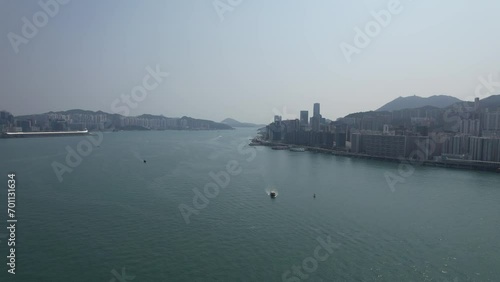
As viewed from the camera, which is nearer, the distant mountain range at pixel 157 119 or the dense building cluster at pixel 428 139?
the dense building cluster at pixel 428 139

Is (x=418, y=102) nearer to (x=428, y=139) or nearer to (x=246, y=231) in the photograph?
(x=428, y=139)

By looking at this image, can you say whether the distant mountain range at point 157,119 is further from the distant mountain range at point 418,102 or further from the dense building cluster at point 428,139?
the distant mountain range at point 418,102

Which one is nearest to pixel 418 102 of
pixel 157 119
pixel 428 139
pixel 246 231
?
pixel 428 139

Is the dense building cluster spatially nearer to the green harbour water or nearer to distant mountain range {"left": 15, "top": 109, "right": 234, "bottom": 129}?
the green harbour water

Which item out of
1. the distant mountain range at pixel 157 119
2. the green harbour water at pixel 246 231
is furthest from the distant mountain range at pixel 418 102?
the green harbour water at pixel 246 231

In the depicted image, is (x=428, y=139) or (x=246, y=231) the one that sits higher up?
(x=428, y=139)

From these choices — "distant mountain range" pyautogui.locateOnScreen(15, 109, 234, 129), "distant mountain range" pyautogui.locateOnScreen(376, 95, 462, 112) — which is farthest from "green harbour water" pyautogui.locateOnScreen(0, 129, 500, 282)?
"distant mountain range" pyautogui.locateOnScreen(376, 95, 462, 112)
